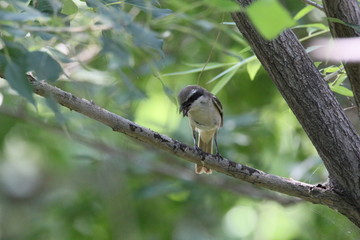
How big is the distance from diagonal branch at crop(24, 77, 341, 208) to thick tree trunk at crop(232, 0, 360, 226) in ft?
0.48

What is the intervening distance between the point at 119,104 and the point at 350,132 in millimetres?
2507

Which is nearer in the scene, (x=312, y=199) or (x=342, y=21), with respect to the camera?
(x=342, y=21)

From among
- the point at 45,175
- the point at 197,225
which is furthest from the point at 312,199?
the point at 45,175

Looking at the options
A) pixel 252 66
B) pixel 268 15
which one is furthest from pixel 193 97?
pixel 268 15

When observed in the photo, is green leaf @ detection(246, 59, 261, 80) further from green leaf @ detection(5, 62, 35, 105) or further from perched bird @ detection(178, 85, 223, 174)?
green leaf @ detection(5, 62, 35, 105)

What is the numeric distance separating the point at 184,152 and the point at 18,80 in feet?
3.51

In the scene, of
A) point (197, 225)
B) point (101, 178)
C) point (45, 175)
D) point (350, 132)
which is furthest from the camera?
point (45, 175)

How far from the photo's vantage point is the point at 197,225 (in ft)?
19.9

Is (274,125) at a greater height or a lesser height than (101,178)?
greater

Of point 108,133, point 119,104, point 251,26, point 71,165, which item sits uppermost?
point 251,26

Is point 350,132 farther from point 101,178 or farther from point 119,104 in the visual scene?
point 101,178

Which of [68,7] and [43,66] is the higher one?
[43,66]

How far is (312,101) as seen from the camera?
2.49m

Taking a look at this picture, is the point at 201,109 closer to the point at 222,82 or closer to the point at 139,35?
the point at 222,82
